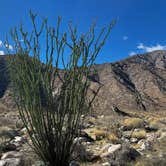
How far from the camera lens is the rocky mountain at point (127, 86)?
5459cm

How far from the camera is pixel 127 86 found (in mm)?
67938

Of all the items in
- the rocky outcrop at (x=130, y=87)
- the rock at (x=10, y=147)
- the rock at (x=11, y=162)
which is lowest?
the rock at (x=11, y=162)

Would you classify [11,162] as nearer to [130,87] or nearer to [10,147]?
[10,147]

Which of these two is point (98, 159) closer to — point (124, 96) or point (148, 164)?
point (148, 164)

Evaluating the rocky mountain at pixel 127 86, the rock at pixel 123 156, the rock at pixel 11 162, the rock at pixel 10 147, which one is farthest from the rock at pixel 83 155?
the rocky mountain at pixel 127 86

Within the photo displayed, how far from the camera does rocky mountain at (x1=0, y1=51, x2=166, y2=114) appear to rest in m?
54.6

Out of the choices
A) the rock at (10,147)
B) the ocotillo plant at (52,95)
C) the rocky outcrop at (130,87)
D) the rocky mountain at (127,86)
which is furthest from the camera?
the rocky outcrop at (130,87)

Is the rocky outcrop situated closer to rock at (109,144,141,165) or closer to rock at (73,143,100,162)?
rock at (73,143,100,162)

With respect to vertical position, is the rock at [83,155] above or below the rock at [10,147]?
below

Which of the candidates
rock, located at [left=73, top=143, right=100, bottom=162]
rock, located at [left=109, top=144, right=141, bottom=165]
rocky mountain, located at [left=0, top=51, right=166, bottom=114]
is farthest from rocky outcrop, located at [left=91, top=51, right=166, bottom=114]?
rock, located at [left=109, top=144, right=141, bottom=165]

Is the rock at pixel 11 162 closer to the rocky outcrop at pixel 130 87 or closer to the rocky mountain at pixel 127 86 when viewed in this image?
the rocky outcrop at pixel 130 87

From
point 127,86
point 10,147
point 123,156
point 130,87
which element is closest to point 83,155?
point 123,156

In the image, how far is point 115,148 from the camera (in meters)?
8.91

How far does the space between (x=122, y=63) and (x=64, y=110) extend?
8148 cm
